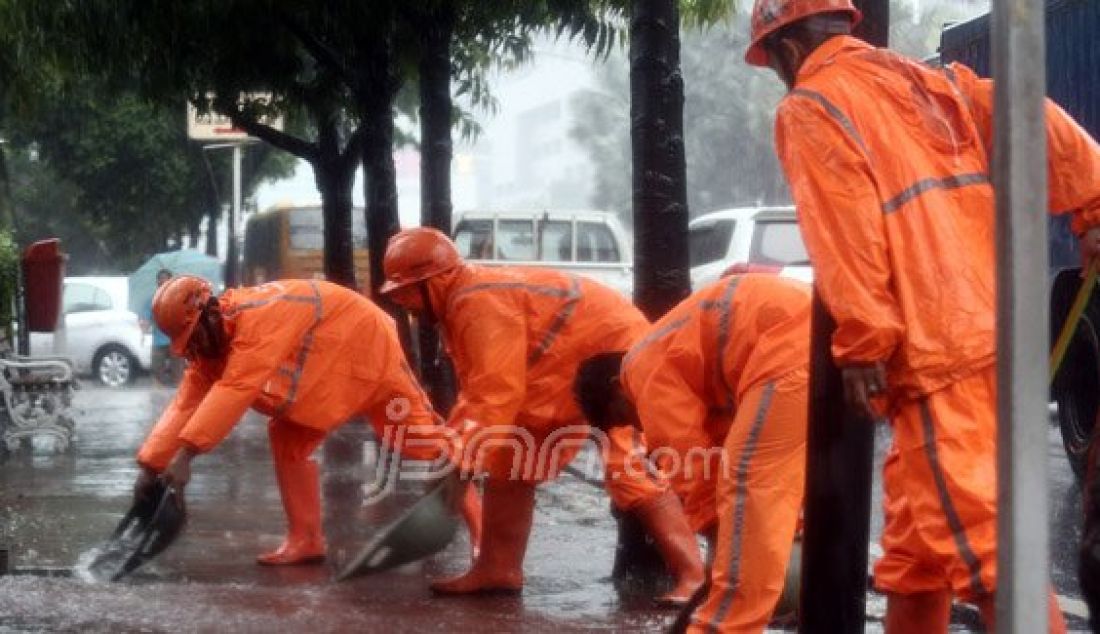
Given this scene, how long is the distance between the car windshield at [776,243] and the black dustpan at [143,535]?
30.1 feet

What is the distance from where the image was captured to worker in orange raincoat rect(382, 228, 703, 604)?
7562mm

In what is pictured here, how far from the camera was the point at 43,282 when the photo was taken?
54.5 ft

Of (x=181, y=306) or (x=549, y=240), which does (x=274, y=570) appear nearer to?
(x=181, y=306)

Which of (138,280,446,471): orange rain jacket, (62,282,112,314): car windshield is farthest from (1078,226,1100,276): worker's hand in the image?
(62,282,112,314): car windshield

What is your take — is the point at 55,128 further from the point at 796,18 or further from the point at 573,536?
the point at 796,18

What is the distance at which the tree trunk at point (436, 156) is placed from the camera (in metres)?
15.0

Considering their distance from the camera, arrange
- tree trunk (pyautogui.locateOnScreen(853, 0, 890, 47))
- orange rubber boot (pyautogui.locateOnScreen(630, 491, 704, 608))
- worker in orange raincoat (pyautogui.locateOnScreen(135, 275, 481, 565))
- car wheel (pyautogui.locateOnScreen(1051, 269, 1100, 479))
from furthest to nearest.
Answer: car wheel (pyautogui.locateOnScreen(1051, 269, 1100, 479)), worker in orange raincoat (pyautogui.locateOnScreen(135, 275, 481, 565)), orange rubber boot (pyautogui.locateOnScreen(630, 491, 704, 608)), tree trunk (pyautogui.locateOnScreen(853, 0, 890, 47))

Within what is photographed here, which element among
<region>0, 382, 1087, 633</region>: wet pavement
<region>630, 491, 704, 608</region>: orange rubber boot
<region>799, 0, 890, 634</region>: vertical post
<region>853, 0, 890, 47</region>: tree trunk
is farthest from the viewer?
<region>630, 491, 704, 608</region>: orange rubber boot

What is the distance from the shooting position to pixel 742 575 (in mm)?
5840

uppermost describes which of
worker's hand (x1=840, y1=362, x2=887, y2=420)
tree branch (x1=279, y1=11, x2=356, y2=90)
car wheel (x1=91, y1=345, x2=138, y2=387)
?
tree branch (x1=279, y1=11, x2=356, y2=90)

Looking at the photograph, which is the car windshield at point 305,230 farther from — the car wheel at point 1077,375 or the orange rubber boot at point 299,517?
the orange rubber boot at point 299,517

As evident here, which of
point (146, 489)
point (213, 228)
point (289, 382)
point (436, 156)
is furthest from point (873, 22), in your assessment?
point (213, 228)

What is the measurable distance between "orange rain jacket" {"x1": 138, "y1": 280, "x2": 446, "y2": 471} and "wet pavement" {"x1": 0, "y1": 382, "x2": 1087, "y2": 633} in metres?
0.58

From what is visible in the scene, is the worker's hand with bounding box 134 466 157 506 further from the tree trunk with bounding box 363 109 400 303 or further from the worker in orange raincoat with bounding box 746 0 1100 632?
the tree trunk with bounding box 363 109 400 303
